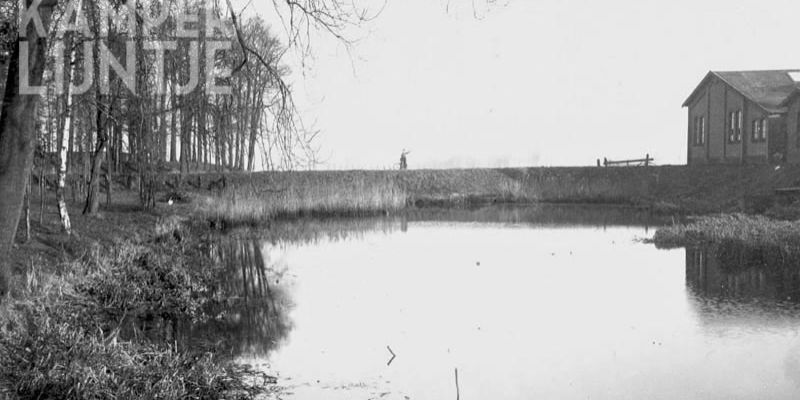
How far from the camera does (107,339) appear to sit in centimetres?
629

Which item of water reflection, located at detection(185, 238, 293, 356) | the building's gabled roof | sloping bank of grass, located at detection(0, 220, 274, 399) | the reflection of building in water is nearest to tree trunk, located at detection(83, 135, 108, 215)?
water reflection, located at detection(185, 238, 293, 356)

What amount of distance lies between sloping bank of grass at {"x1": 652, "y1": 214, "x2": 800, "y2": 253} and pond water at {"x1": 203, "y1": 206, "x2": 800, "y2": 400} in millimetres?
799

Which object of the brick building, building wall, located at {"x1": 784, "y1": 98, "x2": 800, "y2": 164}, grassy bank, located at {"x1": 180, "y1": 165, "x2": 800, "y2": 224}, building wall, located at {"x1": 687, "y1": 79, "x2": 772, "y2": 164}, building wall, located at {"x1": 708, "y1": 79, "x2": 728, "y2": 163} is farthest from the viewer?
building wall, located at {"x1": 708, "y1": 79, "x2": 728, "y2": 163}

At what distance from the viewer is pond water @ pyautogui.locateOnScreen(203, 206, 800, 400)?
6988 millimetres

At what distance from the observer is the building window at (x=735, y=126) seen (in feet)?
104

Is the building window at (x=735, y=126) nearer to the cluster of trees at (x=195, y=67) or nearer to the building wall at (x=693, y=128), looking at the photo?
the building wall at (x=693, y=128)

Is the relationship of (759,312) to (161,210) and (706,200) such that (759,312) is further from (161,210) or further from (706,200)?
(706,200)

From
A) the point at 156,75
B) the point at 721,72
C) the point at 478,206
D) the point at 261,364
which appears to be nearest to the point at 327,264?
the point at 156,75

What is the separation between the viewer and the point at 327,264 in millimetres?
14781

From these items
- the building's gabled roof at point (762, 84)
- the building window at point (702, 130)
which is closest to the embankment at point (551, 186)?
the building window at point (702, 130)

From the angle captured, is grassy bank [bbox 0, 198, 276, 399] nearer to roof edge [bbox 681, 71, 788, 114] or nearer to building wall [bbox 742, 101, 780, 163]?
roof edge [bbox 681, 71, 788, 114]

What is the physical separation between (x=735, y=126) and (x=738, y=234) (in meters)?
17.1

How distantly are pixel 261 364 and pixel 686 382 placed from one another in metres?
3.84

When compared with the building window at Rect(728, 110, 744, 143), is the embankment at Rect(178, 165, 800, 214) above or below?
below
